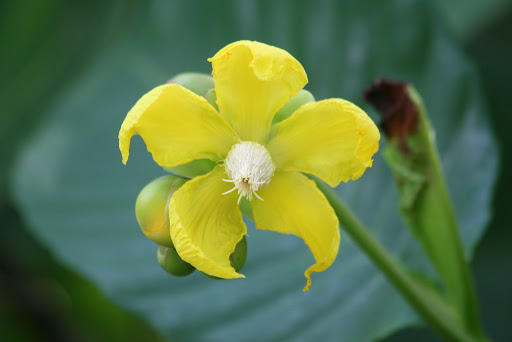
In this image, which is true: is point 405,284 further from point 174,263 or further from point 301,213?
point 174,263

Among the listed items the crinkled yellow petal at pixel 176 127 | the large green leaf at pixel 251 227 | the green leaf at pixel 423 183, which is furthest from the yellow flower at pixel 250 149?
the large green leaf at pixel 251 227

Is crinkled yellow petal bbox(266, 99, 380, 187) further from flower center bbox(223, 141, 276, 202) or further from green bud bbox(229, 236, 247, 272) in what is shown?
green bud bbox(229, 236, 247, 272)

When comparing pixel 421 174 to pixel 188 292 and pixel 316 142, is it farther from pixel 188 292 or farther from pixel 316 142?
pixel 188 292

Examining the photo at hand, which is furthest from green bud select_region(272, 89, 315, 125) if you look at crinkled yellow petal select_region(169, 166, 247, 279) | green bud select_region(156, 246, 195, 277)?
green bud select_region(156, 246, 195, 277)

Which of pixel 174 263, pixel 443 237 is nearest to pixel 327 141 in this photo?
pixel 174 263

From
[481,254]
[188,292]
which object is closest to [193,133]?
[188,292]

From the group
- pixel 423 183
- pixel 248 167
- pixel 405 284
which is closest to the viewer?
pixel 248 167
